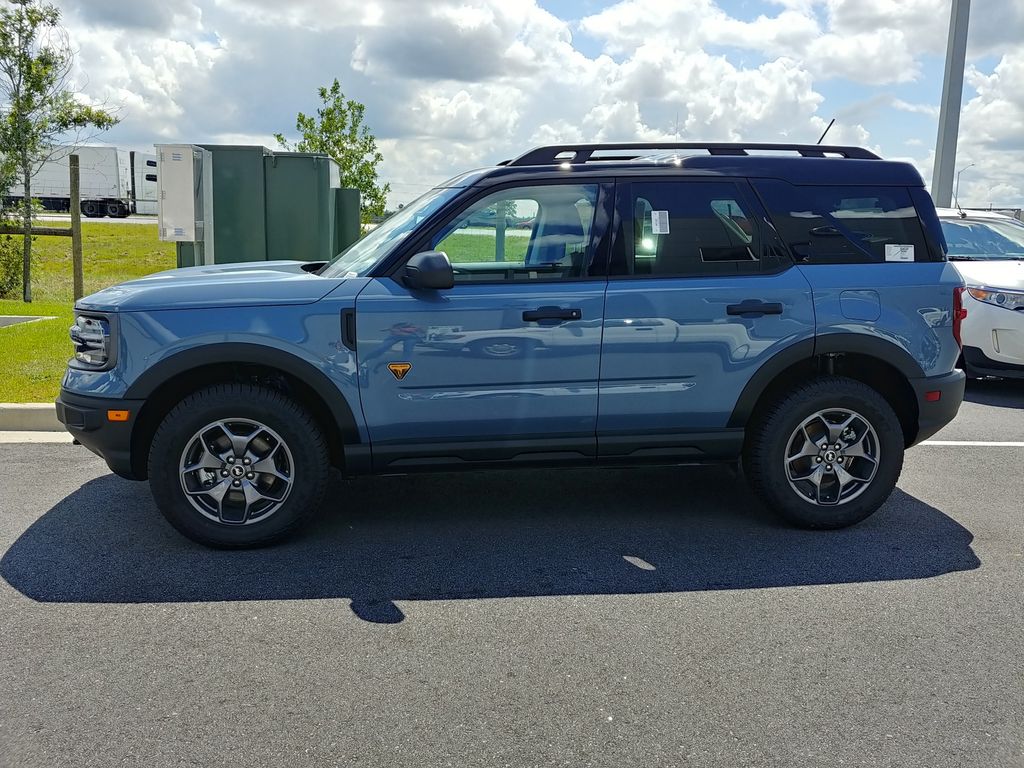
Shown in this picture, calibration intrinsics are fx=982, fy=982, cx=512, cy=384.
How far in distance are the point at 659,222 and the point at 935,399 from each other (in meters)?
1.74

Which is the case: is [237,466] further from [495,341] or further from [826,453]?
[826,453]

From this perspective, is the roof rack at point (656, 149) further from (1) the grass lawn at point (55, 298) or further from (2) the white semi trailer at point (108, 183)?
(2) the white semi trailer at point (108, 183)

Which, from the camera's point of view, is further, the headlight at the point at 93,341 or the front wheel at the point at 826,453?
the front wheel at the point at 826,453

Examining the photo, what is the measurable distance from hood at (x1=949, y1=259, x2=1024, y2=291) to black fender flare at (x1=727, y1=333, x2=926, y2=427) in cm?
432

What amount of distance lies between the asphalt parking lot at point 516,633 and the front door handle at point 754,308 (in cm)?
116

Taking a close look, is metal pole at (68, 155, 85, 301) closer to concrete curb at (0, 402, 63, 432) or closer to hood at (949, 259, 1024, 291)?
concrete curb at (0, 402, 63, 432)

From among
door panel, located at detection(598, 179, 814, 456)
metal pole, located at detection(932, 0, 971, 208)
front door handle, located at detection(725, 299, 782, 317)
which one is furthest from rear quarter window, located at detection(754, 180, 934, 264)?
metal pole, located at detection(932, 0, 971, 208)

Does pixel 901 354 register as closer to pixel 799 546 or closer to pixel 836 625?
pixel 799 546

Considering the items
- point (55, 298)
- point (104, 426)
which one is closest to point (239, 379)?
point (104, 426)

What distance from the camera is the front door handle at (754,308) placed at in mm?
4883

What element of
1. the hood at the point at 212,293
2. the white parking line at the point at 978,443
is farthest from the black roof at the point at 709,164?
the white parking line at the point at 978,443

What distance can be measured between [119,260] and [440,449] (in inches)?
916

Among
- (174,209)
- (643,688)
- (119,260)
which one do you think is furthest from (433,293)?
(119,260)

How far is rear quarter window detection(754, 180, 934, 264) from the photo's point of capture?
5.04 meters
